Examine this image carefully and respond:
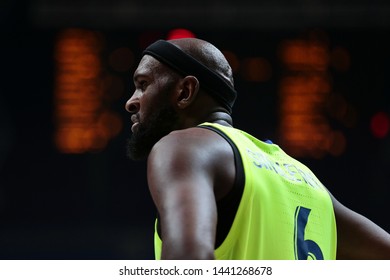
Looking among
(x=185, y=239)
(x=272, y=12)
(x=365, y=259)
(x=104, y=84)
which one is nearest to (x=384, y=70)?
(x=272, y=12)

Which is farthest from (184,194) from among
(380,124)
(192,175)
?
(380,124)

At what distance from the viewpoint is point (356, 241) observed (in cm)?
262

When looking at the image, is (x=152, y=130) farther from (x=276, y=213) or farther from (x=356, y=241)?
(x=356, y=241)

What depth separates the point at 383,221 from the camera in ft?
23.8

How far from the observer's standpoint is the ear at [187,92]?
2541 millimetres

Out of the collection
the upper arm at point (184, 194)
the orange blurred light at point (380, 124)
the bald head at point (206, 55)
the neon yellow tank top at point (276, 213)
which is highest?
the bald head at point (206, 55)

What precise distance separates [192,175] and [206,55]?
0.76 meters

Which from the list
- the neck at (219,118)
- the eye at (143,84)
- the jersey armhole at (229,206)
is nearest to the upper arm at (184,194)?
the jersey armhole at (229,206)

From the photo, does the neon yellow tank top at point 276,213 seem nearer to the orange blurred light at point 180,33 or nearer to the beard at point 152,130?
the beard at point 152,130

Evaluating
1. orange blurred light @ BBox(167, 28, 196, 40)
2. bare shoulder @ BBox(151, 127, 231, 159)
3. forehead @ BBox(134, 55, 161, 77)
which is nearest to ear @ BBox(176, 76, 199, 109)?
forehead @ BBox(134, 55, 161, 77)

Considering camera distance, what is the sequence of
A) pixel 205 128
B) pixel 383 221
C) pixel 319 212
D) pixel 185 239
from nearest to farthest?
pixel 185 239 → pixel 205 128 → pixel 319 212 → pixel 383 221

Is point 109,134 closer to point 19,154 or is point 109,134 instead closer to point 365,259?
point 19,154

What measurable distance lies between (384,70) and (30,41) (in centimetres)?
274

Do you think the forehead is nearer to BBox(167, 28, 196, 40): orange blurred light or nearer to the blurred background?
the blurred background
